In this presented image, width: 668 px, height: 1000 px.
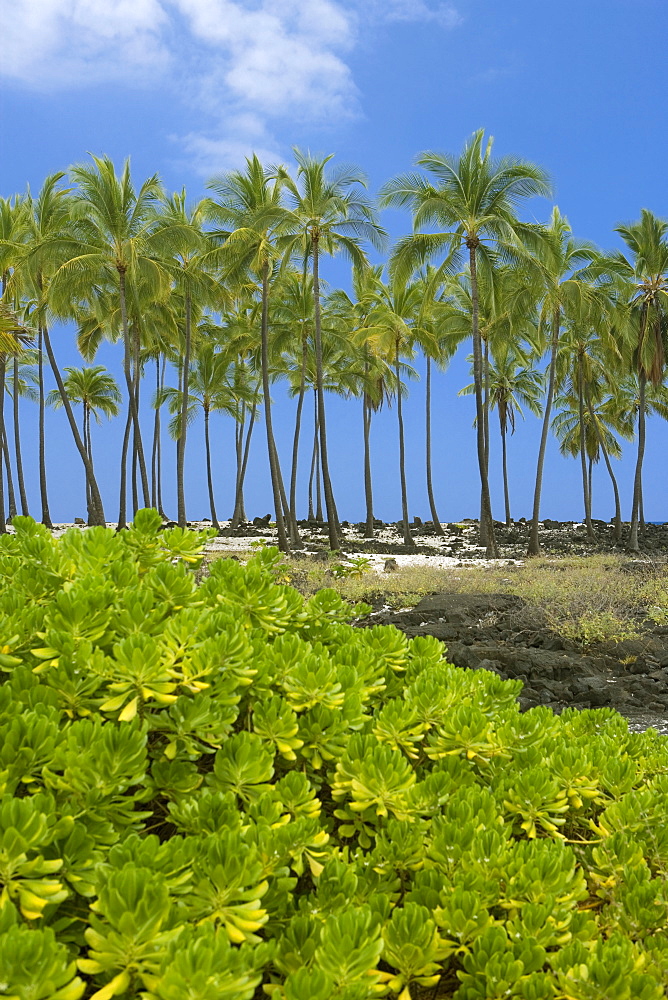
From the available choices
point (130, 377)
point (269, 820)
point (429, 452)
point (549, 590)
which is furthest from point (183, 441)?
point (269, 820)

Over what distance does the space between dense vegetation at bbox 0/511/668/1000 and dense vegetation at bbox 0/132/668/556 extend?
1472cm

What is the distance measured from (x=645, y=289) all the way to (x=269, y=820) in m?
30.8

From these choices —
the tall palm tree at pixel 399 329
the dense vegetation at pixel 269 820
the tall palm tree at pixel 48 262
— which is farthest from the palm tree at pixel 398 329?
the dense vegetation at pixel 269 820

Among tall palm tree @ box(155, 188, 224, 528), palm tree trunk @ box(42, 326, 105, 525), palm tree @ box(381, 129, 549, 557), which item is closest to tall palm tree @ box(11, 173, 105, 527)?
palm tree trunk @ box(42, 326, 105, 525)

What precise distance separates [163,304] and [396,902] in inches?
1134

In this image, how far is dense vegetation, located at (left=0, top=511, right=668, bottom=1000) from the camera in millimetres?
1374

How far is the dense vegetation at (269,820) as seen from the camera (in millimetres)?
1374

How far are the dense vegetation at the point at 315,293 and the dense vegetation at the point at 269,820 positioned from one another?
14.7 m

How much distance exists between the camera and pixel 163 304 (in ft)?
93.1

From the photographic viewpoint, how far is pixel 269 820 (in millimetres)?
1709

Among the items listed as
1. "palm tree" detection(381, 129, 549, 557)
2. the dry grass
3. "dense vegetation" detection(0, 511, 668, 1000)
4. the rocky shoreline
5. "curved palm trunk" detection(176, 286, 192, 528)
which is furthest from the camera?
"curved palm trunk" detection(176, 286, 192, 528)

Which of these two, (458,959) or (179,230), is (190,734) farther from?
(179,230)

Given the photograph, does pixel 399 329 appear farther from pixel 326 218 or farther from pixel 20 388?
pixel 20 388

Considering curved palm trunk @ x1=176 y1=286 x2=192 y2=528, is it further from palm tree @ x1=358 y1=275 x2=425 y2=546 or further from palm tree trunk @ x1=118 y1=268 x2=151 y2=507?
palm tree @ x1=358 y1=275 x2=425 y2=546
